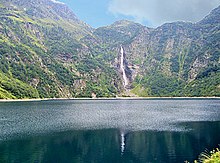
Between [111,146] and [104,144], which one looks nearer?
[111,146]

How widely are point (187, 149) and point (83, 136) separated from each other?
107 feet

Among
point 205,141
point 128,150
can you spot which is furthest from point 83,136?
point 205,141

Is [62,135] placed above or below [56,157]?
above

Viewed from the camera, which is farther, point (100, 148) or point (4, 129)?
point (4, 129)

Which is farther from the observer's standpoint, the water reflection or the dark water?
the dark water

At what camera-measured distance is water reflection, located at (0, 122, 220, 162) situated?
60.2m

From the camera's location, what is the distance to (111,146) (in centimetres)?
7269

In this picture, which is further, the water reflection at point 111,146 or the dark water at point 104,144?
the dark water at point 104,144

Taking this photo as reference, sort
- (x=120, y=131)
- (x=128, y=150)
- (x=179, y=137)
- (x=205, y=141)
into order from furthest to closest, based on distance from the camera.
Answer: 1. (x=120, y=131)
2. (x=179, y=137)
3. (x=205, y=141)
4. (x=128, y=150)

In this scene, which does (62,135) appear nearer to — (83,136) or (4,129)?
(83,136)

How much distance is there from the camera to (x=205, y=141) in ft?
253

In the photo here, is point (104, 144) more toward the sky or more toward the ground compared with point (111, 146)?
more toward the sky

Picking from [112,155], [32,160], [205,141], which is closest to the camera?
[32,160]

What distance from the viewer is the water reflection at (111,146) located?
60250 millimetres
